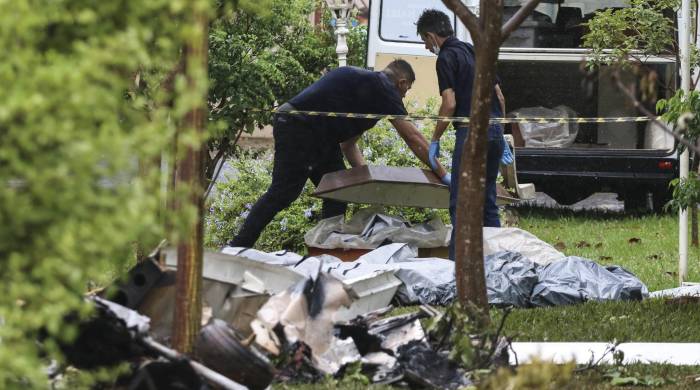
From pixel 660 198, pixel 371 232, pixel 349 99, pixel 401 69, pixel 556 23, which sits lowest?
pixel 660 198

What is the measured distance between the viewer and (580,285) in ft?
25.7

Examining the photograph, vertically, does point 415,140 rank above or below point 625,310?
above

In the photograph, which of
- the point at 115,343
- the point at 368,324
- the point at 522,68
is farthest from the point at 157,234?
the point at 522,68

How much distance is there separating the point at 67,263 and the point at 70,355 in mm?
1854

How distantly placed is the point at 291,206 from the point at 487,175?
2.13m

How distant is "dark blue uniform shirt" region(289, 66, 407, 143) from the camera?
352 inches

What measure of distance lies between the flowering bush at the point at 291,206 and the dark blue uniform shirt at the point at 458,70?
143cm

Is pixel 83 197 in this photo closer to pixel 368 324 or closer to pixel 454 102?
pixel 368 324

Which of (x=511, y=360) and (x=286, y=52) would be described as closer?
(x=511, y=360)

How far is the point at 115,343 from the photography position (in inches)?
170

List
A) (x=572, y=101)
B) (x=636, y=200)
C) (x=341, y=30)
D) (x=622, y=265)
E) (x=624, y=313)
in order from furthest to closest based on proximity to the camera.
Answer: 1. (x=572, y=101)
2. (x=636, y=200)
3. (x=341, y=30)
4. (x=622, y=265)
5. (x=624, y=313)

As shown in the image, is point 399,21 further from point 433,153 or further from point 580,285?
point 580,285

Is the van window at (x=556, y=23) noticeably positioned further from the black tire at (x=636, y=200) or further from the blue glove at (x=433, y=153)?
the blue glove at (x=433, y=153)

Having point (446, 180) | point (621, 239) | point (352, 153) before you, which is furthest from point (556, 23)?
point (446, 180)
